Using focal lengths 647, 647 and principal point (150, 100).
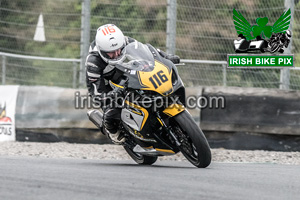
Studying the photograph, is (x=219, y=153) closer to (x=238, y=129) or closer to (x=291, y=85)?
(x=238, y=129)

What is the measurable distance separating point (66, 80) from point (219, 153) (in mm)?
3962

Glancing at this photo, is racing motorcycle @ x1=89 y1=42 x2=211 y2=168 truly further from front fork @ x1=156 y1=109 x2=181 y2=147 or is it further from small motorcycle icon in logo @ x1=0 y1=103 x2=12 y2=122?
small motorcycle icon in logo @ x1=0 y1=103 x2=12 y2=122

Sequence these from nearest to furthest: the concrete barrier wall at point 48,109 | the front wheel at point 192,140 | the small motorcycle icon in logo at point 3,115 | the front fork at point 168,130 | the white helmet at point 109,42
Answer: the front wheel at point 192,140 < the front fork at point 168,130 < the white helmet at point 109,42 < the concrete barrier wall at point 48,109 < the small motorcycle icon in logo at point 3,115

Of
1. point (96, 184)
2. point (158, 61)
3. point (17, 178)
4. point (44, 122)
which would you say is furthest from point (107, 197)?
point (44, 122)

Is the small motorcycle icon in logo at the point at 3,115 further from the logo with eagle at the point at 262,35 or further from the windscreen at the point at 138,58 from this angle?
the windscreen at the point at 138,58

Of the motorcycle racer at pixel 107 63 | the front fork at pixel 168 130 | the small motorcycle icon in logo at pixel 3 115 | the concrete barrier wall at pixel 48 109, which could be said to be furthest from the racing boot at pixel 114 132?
the small motorcycle icon in logo at pixel 3 115

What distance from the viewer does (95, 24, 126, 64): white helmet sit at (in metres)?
7.02

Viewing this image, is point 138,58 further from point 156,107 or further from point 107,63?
point 156,107

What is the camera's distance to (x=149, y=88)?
22.3 ft

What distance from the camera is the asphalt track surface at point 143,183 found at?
500 cm

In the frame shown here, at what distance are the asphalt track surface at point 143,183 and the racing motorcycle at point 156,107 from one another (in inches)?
11.3

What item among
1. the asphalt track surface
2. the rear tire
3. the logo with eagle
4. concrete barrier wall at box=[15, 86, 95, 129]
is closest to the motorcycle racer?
the rear tire

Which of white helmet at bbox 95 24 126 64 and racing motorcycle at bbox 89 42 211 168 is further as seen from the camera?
white helmet at bbox 95 24 126 64

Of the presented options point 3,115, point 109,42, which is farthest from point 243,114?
point 3,115
